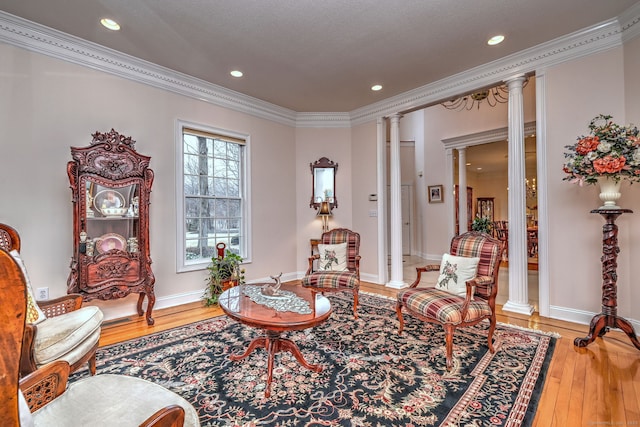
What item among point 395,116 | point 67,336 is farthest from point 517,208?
point 67,336

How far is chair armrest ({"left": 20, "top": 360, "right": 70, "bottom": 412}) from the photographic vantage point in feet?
3.59

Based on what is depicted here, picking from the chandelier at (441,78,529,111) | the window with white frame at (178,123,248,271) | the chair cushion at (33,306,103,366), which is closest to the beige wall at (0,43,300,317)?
the window with white frame at (178,123,248,271)

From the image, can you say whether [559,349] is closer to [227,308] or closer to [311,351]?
[311,351]

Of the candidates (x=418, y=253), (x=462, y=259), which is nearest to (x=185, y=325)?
(x=462, y=259)

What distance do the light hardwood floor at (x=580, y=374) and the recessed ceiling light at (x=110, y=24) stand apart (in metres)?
3.02

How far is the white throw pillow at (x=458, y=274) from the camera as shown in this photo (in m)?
2.69

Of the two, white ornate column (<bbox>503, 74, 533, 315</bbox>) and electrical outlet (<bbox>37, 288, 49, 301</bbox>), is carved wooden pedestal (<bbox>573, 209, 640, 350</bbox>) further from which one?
electrical outlet (<bbox>37, 288, 49, 301</bbox>)

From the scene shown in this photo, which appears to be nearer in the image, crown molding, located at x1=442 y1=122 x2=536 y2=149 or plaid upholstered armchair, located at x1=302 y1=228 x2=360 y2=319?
plaid upholstered armchair, located at x1=302 y1=228 x2=360 y2=319

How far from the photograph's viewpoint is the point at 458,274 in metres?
2.73

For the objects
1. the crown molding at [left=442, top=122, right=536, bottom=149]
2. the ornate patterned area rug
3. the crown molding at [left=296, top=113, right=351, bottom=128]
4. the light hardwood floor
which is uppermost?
the crown molding at [left=296, top=113, right=351, bottom=128]

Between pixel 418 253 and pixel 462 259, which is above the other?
pixel 462 259

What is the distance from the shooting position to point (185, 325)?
313cm

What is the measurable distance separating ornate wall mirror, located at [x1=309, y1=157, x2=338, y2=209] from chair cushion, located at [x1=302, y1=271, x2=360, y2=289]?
207cm

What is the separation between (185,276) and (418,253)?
20.7 ft
